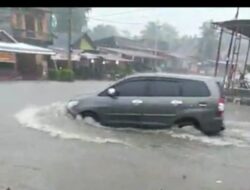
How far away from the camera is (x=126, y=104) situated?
11.1m

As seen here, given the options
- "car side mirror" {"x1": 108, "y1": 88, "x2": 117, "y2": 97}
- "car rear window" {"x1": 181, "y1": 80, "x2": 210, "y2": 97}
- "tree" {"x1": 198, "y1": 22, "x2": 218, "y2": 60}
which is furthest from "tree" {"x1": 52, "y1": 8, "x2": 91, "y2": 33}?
"car rear window" {"x1": 181, "y1": 80, "x2": 210, "y2": 97}

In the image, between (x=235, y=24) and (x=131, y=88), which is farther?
(x=235, y=24)

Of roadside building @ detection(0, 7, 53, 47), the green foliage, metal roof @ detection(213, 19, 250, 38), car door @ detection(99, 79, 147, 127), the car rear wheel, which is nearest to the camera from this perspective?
car door @ detection(99, 79, 147, 127)

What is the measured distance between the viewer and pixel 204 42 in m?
87.2

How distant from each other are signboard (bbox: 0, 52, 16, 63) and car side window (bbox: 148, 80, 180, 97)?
90.3 feet

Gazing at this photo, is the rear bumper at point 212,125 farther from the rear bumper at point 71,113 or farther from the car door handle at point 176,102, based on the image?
the rear bumper at point 71,113

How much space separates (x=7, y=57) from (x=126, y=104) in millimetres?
27911

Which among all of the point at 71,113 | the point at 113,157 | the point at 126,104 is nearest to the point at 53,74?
the point at 71,113

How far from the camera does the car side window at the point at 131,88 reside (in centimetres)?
1115

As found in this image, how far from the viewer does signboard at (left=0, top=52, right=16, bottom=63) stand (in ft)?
121

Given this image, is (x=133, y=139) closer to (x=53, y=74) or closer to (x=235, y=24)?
(x=235, y=24)

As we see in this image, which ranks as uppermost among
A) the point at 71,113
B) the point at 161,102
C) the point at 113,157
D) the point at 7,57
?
the point at 161,102

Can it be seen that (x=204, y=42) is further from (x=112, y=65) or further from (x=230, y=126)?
(x=230, y=126)

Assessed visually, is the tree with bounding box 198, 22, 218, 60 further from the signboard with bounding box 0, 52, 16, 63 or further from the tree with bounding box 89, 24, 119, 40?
the signboard with bounding box 0, 52, 16, 63
